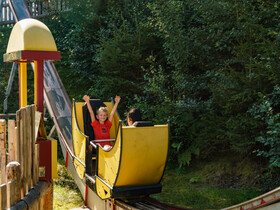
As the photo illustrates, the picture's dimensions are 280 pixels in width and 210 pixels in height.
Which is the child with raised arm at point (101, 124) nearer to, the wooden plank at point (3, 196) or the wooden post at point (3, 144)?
the wooden post at point (3, 144)

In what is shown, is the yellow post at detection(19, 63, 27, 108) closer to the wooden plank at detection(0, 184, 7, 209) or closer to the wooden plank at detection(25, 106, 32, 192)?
the wooden plank at detection(25, 106, 32, 192)

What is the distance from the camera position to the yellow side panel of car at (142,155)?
400cm

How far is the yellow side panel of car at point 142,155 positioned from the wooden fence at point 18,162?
1.07 metres

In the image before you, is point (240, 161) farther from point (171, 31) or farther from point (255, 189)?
point (171, 31)

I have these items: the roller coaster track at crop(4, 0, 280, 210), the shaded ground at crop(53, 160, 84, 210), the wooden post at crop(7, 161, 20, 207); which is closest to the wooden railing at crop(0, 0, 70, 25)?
the roller coaster track at crop(4, 0, 280, 210)

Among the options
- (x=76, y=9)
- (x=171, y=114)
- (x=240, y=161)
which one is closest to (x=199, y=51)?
(x=171, y=114)

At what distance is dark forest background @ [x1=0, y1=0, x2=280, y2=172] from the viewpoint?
20.4 ft

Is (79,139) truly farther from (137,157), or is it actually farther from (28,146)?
(28,146)

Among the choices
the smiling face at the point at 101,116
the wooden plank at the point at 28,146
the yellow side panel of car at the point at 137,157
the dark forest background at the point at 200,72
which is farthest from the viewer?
the dark forest background at the point at 200,72

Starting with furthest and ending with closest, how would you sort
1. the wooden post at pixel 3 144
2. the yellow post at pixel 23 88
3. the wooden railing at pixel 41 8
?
the wooden railing at pixel 41 8 < the yellow post at pixel 23 88 < the wooden post at pixel 3 144

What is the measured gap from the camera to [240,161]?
22.5ft

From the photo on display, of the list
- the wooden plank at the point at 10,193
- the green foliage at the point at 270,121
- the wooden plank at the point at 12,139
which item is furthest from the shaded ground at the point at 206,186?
the wooden plank at the point at 10,193

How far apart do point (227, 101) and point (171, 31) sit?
235 centimetres

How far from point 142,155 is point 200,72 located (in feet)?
16.1
